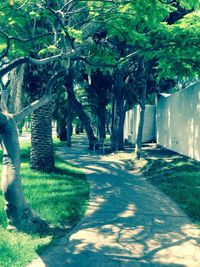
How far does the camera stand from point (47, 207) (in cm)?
814

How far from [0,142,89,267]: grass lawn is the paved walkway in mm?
235

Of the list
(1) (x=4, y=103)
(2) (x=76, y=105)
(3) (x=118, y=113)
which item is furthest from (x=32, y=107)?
(2) (x=76, y=105)

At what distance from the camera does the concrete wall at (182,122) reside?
1501cm

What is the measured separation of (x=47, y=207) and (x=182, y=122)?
35.0ft

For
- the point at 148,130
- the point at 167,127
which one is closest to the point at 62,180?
the point at 167,127

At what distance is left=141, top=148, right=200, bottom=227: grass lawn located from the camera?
9375 millimetres

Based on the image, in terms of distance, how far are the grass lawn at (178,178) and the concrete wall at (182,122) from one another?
666mm

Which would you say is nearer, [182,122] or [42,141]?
[42,141]

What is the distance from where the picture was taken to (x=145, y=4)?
7949 mm

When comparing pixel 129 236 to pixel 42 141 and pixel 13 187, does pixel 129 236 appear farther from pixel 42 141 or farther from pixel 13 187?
pixel 42 141

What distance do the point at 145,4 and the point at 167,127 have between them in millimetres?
13329

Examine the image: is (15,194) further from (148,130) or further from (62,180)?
(148,130)

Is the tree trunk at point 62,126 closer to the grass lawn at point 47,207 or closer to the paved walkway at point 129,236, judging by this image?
the grass lawn at point 47,207

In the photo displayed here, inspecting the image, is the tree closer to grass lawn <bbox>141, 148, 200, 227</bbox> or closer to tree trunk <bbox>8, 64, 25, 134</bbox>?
grass lawn <bbox>141, 148, 200, 227</bbox>
